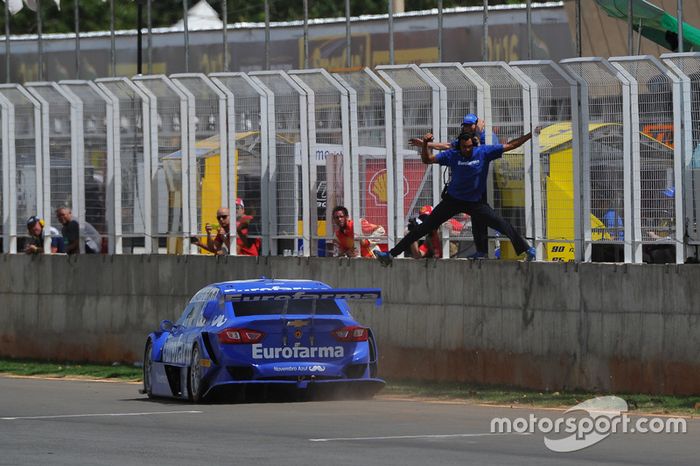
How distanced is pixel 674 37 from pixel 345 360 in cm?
1169

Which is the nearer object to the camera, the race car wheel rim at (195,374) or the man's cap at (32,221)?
the race car wheel rim at (195,374)

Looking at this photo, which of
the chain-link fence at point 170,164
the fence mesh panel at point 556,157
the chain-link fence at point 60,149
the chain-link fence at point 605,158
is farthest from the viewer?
the chain-link fence at point 60,149

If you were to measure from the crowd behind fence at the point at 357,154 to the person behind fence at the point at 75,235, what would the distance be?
6.3 inches

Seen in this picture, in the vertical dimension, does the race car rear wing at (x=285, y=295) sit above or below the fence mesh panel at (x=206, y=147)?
below

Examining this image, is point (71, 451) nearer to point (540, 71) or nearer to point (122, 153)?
point (540, 71)

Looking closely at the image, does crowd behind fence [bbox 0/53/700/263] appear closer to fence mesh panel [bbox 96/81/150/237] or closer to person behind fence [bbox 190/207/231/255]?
fence mesh panel [bbox 96/81/150/237]

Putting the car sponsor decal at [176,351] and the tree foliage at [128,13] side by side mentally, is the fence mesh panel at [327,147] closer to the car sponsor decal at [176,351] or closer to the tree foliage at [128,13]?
the car sponsor decal at [176,351]

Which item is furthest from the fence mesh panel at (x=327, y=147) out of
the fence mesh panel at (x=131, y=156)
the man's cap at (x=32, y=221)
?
the man's cap at (x=32, y=221)

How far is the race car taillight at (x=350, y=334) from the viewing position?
1772 centimetres

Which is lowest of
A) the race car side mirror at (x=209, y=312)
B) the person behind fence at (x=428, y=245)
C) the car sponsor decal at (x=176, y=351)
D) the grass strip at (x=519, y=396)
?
the grass strip at (x=519, y=396)

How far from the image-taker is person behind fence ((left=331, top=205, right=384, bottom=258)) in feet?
72.2

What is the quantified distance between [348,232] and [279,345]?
15.6 ft

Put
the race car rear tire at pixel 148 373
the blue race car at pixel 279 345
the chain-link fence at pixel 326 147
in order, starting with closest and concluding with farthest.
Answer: the blue race car at pixel 279 345 → the race car rear tire at pixel 148 373 → the chain-link fence at pixel 326 147

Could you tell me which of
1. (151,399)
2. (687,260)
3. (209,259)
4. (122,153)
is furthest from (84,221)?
(687,260)
